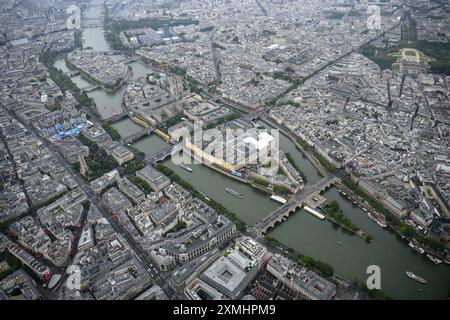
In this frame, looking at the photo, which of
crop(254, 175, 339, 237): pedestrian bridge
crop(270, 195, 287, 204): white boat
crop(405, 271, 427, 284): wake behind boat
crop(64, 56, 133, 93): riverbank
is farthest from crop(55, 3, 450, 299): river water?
crop(64, 56, 133, 93): riverbank

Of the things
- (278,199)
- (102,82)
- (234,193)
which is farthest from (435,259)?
(102,82)

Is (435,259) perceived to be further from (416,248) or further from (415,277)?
(415,277)

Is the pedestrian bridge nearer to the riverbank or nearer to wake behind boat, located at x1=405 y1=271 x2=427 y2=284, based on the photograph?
wake behind boat, located at x1=405 y1=271 x2=427 y2=284

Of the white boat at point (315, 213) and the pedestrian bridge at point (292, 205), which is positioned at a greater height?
the pedestrian bridge at point (292, 205)

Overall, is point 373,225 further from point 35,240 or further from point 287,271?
point 35,240

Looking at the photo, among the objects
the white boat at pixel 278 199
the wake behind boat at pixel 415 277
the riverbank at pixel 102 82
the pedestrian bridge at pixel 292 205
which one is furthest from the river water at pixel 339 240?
the riverbank at pixel 102 82

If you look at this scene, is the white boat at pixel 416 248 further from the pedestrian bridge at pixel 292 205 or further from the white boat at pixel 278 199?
the white boat at pixel 278 199
